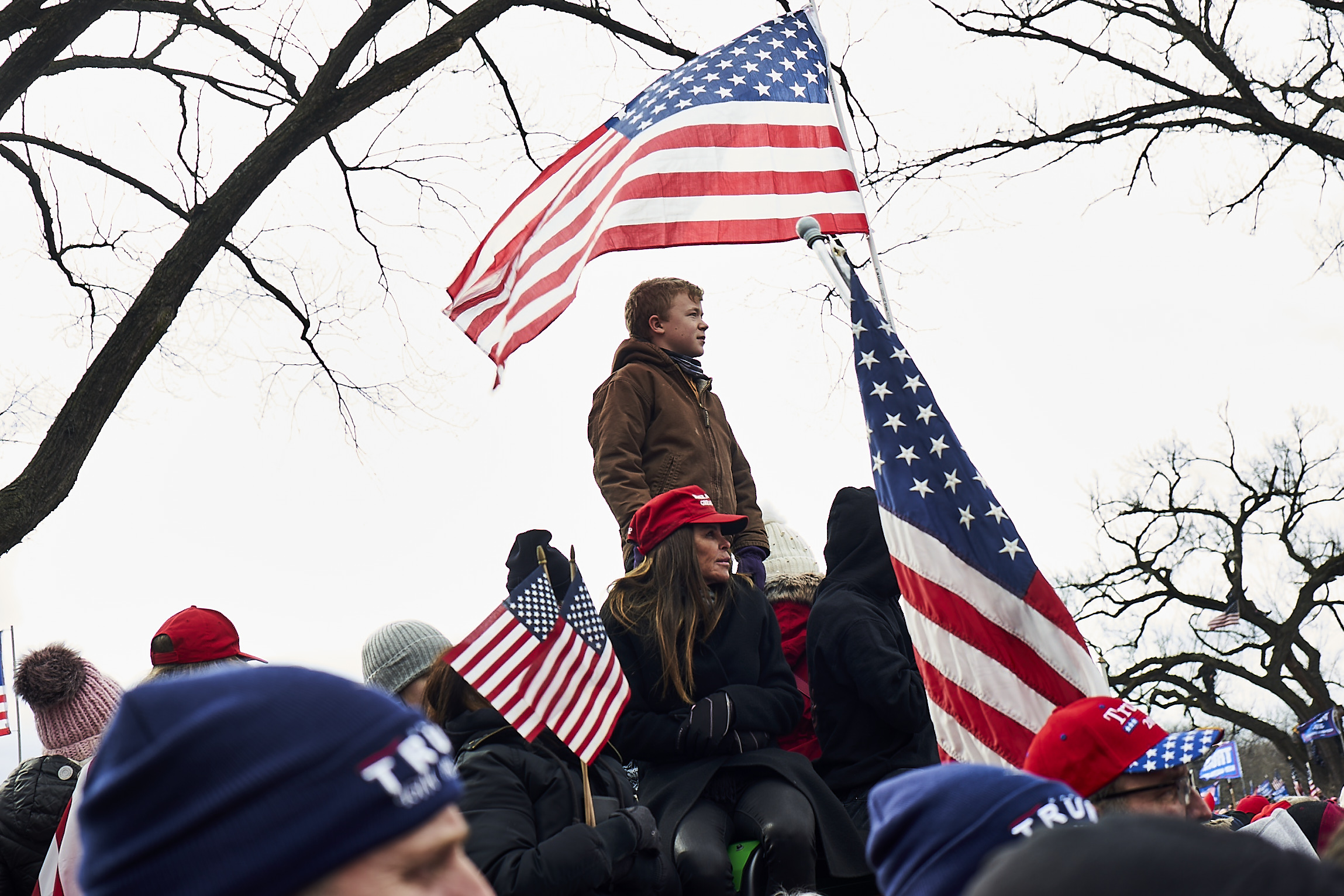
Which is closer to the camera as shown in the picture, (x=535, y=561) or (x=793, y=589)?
(x=535, y=561)

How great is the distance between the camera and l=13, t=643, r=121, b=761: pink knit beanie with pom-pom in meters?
3.90

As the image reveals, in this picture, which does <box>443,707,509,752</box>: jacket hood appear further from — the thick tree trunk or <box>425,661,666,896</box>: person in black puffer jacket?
the thick tree trunk

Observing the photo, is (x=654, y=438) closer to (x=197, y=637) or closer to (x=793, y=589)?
(x=793, y=589)

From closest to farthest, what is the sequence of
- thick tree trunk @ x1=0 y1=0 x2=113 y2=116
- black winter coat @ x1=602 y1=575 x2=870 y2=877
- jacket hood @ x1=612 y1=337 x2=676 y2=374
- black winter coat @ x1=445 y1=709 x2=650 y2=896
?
black winter coat @ x1=445 y1=709 x2=650 y2=896 → black winter coat @ x1=602 y1=575 x2=870 y2=877 → jacket hood @ x1=612 y1=337 x2=676 y2=374 → thick tree trunk @ x1=0 y1=0 x2=113 y2=116

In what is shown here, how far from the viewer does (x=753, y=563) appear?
17.0ft

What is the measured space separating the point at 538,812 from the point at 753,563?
6.46 ft

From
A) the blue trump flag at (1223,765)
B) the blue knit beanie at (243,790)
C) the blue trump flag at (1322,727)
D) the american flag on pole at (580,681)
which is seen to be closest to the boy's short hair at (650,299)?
the american flag on pole at (580,681)

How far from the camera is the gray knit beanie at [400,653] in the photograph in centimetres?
402

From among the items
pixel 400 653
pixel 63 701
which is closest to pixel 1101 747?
pixel 400 653

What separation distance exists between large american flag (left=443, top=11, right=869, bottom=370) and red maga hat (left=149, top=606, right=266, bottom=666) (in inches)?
80.5

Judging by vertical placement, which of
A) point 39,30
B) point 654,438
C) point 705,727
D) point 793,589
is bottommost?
point 705,727

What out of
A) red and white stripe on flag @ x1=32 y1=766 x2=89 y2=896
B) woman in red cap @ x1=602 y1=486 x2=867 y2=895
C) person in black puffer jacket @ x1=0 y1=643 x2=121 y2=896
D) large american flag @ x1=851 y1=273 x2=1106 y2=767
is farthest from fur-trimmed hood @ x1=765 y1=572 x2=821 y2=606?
red and white stripe on flag @ x1=32 y1=766 x2=89 y2=896

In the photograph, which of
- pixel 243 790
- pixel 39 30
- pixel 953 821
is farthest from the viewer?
pixel 39 30

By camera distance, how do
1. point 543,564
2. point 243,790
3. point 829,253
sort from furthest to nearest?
point 829,253 → point 543,564 → point 243,790
